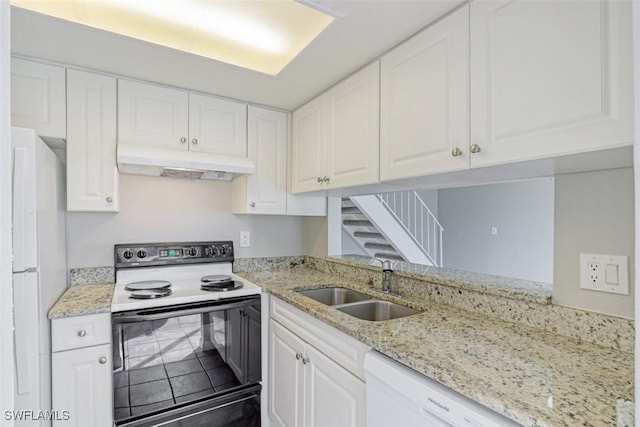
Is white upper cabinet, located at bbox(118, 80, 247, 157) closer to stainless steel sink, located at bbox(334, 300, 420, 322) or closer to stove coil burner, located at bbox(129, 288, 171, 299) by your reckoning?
stove coil burner, located at bbox(129, 288, 171, 299)

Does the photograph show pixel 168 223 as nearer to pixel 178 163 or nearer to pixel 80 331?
pixel 178 163

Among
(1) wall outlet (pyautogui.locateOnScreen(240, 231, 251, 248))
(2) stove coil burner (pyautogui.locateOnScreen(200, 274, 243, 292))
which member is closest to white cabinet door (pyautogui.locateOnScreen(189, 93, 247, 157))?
(1) wall outlet (pyautogui.locateOnScreen(240, 231, 251, 248))

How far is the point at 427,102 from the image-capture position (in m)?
1.38

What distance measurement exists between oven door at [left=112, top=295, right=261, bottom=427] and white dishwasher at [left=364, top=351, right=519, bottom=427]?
1017 mm

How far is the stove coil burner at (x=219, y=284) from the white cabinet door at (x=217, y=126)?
2.72ft

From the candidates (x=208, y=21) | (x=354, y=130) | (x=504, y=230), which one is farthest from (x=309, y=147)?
(x=504, y=230)

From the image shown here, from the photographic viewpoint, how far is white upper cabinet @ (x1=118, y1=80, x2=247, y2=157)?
193cm

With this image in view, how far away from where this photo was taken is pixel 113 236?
212cm

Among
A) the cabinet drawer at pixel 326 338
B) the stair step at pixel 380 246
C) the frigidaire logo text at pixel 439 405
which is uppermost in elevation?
the stair step at pixel 380 246

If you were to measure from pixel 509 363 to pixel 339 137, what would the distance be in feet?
4.55

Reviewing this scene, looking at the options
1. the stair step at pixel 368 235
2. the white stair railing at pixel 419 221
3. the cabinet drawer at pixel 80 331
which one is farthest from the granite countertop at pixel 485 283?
the white stair railing at pixel 419 221

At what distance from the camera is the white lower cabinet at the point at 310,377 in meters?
1.27

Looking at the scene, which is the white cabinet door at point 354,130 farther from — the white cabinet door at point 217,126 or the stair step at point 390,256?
the stair step at point 390,256

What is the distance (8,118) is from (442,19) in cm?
143
